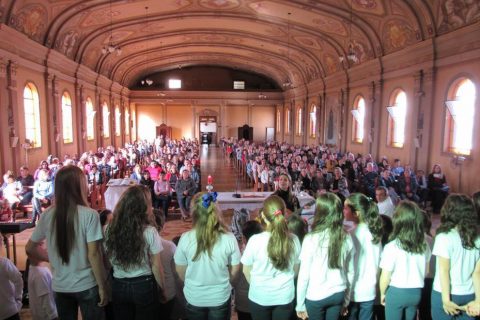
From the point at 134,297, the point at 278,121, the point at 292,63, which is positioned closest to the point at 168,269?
the point at 134,297

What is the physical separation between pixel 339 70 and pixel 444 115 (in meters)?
8.86

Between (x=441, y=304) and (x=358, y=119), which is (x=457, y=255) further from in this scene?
(x=358, y=119)

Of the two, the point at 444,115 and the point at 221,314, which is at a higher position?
the point at 444,115

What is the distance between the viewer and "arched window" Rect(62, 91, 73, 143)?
1623 cm

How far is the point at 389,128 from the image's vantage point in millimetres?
14867

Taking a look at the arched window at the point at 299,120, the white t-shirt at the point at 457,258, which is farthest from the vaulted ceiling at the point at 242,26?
the white t-shirt at the point at 457,258

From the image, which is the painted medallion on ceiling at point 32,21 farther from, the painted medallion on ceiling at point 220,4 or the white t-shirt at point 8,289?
the white t-shirt at point 8,289

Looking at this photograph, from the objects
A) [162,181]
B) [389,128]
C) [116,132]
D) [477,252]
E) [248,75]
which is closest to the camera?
[477,252]

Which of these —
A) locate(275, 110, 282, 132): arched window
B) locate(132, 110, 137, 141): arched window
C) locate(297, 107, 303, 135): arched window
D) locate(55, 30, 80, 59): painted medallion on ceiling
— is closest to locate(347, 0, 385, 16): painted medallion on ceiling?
locate(55, 30, 80, 59): painted medallion on ceiling

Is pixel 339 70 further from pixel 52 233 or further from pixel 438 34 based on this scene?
pixel 52 233

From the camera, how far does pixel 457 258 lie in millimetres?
2971

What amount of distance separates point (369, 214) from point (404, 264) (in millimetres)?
474

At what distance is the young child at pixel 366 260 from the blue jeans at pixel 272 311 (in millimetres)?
611

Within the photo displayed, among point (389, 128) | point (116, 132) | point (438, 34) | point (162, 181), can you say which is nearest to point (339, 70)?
point (389, 128)
